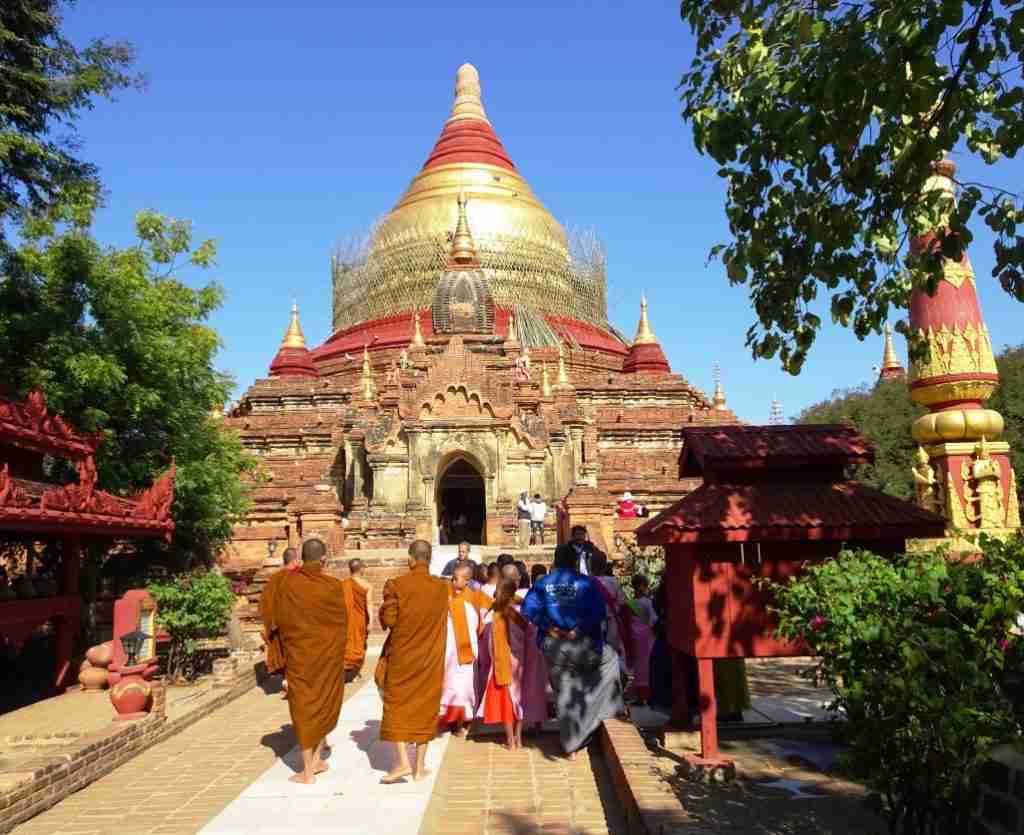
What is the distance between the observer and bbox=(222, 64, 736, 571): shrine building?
2183 centimetres

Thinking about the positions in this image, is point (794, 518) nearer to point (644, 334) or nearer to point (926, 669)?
point (926, 669)

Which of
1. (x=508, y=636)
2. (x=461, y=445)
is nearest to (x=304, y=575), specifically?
(x=508, y=636)

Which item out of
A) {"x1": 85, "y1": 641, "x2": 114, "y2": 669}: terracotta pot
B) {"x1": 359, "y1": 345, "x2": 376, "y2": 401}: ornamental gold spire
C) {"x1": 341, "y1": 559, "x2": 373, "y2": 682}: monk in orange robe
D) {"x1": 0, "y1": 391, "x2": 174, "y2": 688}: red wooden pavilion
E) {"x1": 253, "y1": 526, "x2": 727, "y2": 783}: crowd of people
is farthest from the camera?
{"x1": 359, "y1": 345, "x2": 376, "y2": 401}: ornamental gold spire

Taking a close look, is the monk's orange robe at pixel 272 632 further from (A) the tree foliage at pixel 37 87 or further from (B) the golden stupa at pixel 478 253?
(B) the golden stupa at pixel 478 253

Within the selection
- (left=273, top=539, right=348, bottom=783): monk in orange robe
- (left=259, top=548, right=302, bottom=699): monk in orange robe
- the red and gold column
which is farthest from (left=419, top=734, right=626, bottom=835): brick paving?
the red and gold column

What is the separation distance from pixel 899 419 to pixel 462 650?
24134mm

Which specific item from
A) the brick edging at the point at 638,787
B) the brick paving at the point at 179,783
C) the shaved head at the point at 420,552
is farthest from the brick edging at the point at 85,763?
the brick edging at the point at 638,787

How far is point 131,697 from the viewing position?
7.76 meters

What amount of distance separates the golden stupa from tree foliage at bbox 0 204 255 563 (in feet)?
79.1

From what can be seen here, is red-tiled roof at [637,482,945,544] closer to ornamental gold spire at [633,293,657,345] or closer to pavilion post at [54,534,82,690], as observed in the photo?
pavilion post at [54,534,82,690]

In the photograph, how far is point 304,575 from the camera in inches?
253

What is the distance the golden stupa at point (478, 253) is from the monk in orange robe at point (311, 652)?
1221 inches

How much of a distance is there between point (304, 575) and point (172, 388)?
7.46m

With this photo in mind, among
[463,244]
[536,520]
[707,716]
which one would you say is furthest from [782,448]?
[463,244]
